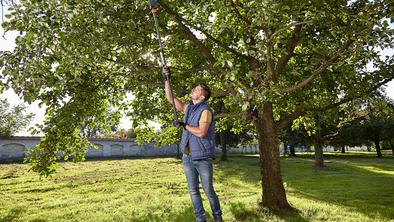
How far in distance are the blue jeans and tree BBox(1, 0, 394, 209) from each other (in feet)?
4.93

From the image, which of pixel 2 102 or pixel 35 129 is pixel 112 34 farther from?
pixel 2 102

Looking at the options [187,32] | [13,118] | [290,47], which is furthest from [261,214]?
[13,118]

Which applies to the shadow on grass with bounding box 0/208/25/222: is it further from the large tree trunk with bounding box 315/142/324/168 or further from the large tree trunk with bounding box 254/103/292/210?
the large tree trunk with bounding box 315/142/324/168

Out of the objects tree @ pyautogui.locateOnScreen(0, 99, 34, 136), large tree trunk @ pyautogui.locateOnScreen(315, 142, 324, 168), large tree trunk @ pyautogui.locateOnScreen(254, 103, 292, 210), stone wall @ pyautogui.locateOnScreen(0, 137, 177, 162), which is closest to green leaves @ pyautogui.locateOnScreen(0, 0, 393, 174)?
large tree trunk @ pyautogui.locateOnScreen(254, 103, 292, 210)

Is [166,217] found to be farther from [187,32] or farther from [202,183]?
[187,32]

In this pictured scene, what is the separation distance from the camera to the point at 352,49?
8.97m

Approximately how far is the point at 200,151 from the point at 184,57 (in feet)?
21.6

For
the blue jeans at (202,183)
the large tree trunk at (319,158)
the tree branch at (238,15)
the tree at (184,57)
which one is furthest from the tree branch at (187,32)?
the large tree trunk at (319,158)

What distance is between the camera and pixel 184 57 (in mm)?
12047

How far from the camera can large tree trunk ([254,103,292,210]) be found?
10.8 meters

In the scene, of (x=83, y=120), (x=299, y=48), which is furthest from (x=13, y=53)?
(x=299, y=48)

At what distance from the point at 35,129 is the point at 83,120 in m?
1.61

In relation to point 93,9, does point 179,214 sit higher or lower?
lower

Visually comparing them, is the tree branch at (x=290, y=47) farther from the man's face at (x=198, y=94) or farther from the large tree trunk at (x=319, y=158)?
the large tree trunk at (x=319, y=158)
